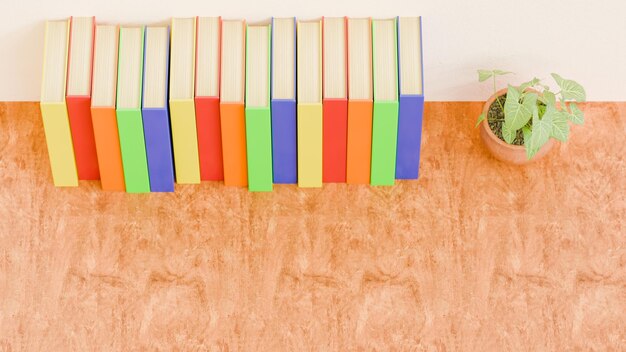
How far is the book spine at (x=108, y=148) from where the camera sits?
2.63 metres

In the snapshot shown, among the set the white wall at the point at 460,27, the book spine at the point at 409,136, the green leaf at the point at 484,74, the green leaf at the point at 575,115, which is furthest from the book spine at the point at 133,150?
the green leaf at the point at 575,115

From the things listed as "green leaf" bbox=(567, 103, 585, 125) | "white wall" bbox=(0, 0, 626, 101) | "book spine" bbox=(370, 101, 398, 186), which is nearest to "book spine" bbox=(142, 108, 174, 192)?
"white wall" bbox=(0, 0, 626, 101)

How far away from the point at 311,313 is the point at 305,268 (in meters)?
0.12

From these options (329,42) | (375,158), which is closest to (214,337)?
(375,158)

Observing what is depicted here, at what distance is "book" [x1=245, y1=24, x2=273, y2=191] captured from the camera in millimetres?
2629

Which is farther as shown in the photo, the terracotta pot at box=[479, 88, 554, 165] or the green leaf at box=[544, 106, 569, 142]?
the terracotta pot at box=[479, 88, 554, 165]

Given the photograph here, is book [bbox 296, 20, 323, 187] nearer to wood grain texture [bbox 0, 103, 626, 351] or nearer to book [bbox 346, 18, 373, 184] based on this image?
book [bbox 346, 18, 373, 184]

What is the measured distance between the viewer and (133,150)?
2693 millimetres

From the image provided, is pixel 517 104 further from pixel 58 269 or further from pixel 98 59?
pixel 58 269

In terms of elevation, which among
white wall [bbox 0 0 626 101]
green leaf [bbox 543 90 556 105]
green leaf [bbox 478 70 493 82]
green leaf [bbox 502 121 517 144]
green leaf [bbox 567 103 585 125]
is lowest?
green leaf [bbox 502 121 517 144]

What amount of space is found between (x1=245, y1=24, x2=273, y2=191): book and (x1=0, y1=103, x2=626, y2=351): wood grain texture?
0.16 m

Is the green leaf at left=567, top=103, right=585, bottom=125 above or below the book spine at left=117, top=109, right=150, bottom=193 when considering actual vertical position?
above

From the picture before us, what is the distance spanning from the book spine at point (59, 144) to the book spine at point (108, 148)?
0.24 feet

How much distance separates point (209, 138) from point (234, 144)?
64 millimetres
